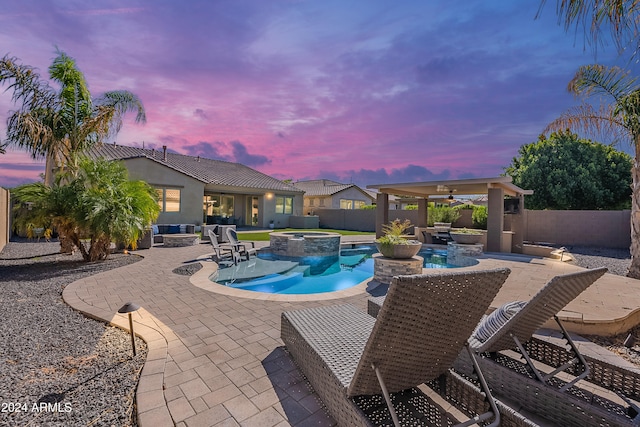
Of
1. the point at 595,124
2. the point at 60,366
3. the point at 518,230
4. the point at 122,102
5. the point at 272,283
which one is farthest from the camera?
the point at 518,230

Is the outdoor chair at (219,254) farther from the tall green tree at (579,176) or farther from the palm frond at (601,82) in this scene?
the tall green tree at (579,176)

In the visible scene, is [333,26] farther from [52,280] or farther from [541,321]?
[52,280]

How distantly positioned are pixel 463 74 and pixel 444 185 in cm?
458

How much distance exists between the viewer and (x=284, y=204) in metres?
24.3

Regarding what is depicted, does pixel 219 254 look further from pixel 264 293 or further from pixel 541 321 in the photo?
pixel 541 321

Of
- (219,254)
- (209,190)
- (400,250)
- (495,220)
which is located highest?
(209,190)

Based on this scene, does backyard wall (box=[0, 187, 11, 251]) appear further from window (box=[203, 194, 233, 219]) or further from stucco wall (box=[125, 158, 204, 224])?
window (box=[203, 194, 233, 219])

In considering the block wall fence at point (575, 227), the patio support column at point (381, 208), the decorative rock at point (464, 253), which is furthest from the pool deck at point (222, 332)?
the block wall fence at point (575, 227)

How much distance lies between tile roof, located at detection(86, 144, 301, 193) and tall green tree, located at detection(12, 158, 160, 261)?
35.8ft

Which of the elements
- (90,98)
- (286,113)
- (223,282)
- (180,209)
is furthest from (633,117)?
(180,209)

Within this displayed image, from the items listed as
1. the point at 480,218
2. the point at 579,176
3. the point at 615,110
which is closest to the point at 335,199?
the point at 480,218

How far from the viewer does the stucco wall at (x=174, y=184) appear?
17031mm

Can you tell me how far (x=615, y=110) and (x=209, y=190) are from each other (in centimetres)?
2101

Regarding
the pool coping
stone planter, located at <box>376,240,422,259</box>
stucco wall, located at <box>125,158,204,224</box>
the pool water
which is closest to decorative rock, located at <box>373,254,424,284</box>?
stone planter, located at <box>376,240,422,259</box>
